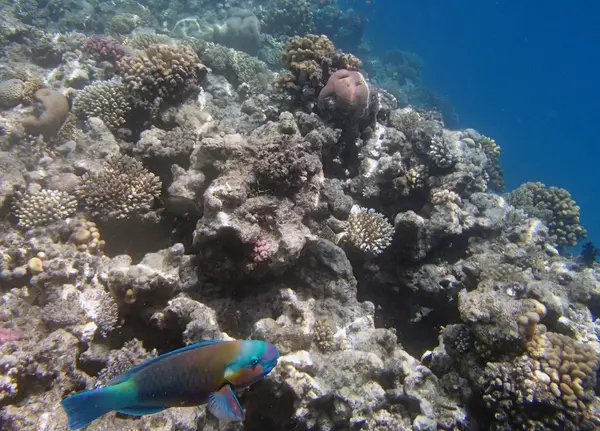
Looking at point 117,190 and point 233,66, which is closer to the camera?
point 117,190

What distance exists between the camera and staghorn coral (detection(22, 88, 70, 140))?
6.58m

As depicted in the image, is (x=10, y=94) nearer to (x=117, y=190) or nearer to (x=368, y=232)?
(x=117, y=190)

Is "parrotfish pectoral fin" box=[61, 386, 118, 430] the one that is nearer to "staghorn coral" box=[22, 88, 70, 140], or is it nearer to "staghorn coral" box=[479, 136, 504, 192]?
"staghorn coral" box=[22, 88, 70, 140]

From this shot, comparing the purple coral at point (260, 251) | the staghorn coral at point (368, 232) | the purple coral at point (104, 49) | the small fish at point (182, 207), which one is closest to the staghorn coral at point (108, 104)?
the small fish at point (182, 207)

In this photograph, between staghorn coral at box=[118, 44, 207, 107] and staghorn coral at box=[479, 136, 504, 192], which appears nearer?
staghorn coral at box=[118, 44, 207, 107]

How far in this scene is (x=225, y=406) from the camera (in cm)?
205

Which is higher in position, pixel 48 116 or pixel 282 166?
pixel 282 166

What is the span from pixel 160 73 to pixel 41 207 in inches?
129

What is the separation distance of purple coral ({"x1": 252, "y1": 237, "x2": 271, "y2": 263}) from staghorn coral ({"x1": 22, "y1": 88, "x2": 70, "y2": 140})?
544 cm

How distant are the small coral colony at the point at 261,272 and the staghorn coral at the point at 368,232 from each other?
0.13ft

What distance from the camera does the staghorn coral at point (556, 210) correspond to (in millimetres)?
11141

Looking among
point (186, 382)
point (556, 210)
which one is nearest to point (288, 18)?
point (556, 210)

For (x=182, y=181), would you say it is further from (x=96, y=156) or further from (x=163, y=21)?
(x=163, y=21)

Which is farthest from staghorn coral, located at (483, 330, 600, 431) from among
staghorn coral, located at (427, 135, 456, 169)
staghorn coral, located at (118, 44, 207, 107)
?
staghorn coral, located at (118, 44, 207, 107)
